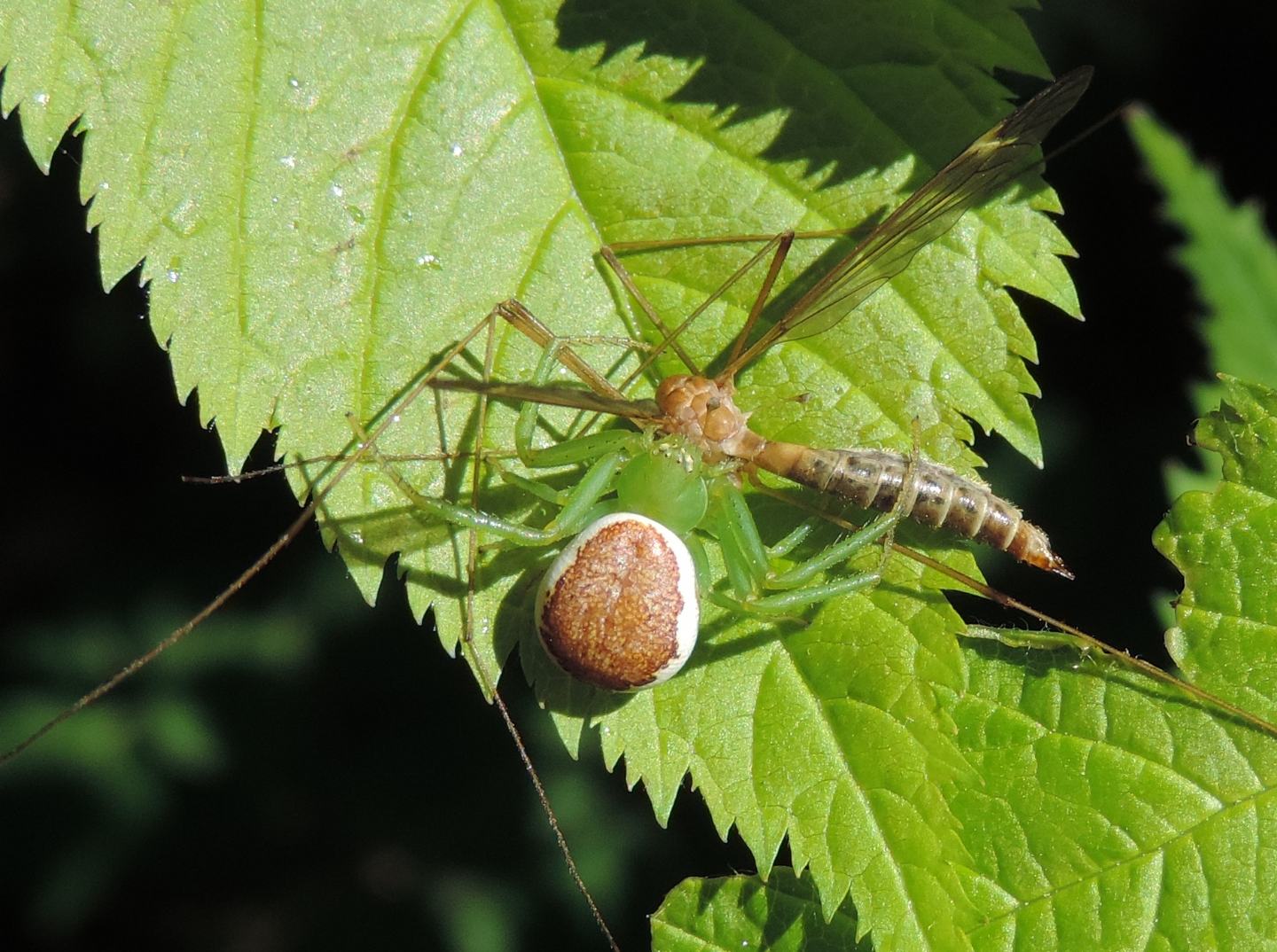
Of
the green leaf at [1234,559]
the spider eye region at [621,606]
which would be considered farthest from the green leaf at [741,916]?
the green leaf at [1234,559]

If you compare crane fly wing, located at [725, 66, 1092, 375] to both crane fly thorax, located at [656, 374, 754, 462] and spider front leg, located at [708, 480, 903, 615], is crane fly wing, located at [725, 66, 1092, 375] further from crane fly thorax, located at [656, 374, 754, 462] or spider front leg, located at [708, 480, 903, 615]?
spider front leg, located at [708, 480, 903, 615]

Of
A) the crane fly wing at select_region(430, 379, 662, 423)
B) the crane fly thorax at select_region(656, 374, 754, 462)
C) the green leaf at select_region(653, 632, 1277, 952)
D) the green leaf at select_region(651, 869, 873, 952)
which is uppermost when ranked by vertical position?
the crane fly wing at select_region(430, 379, 662, 423)

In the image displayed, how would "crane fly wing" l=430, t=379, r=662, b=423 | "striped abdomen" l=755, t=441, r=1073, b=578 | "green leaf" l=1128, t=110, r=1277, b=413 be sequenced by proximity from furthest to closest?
"green leaf" l=1128, t=110, r=1277, b=413, "striped abdomen" l=755, t=441, r=1073, b=578, "crane fly wing" l=430, t=379, r=662, b=423

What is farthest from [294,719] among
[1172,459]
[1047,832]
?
[1172,459]

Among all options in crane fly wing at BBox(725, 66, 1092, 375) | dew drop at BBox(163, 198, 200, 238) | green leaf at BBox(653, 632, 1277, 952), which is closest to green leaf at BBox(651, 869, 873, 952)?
green leaf at BBox(653, 632, 1277, 952)

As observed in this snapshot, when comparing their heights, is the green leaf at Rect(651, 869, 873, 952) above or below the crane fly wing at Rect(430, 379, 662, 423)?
below

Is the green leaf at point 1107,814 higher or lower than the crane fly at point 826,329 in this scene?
lower

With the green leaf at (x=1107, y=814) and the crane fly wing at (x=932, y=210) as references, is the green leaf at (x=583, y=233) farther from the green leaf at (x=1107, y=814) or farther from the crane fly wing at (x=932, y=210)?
the green leaf at (x=1107, y=814)

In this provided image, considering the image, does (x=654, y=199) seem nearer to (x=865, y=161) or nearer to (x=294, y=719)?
(x=865, y=161)
